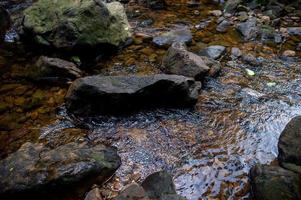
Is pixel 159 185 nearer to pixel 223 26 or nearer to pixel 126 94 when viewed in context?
pixel 126 94

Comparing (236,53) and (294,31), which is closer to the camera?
(236,53)

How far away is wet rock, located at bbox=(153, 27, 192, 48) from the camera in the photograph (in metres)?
5.84

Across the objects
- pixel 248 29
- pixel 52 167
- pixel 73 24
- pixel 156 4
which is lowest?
pixel 156 4

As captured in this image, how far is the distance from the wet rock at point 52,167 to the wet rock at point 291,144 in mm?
1643

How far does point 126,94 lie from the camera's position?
159 inches

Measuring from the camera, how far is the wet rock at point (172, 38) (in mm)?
5840

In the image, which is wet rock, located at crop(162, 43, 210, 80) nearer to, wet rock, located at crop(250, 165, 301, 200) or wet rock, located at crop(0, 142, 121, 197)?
wet rock, located at crop(0, 142, 121, 197)

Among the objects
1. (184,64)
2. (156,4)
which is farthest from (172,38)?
(156,4)

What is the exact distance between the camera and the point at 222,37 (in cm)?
618

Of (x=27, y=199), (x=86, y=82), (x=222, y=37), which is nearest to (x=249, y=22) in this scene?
(x=222, y=37)

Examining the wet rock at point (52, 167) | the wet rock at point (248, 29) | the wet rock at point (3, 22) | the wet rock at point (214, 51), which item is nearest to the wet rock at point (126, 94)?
the wet rock at point (52, 167)

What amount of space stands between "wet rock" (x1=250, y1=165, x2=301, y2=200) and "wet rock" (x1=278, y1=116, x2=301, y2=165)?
254mm

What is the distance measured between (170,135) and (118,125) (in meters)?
0.62

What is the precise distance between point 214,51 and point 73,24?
2.29 metres
